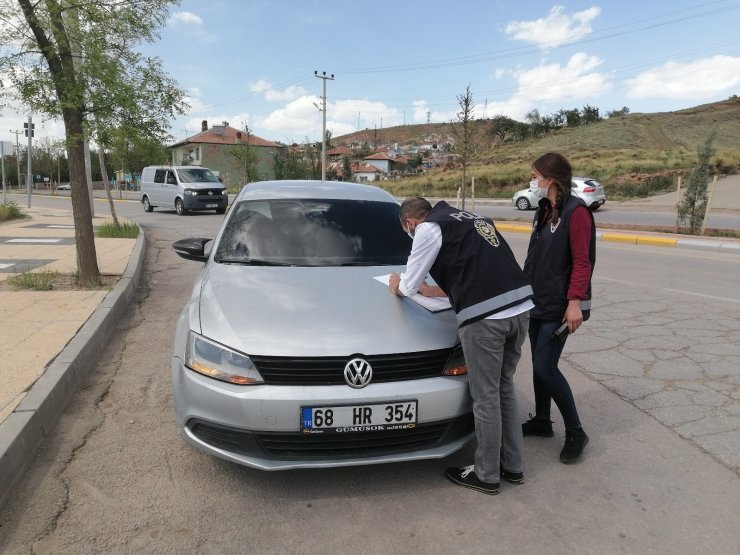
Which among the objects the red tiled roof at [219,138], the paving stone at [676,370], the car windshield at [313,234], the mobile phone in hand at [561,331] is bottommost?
the paving stone at [676,370]

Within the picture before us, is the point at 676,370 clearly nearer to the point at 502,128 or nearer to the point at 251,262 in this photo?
the point at 251,262

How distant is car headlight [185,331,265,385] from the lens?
2650mm

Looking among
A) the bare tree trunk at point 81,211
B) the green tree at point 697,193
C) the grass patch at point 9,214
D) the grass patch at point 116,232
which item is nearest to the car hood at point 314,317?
the bare tree trunk at point 81,211

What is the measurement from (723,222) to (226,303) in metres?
19.9

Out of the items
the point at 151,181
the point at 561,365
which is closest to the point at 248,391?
the point at 561,365

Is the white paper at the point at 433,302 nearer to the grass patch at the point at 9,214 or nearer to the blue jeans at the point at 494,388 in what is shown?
the blue jeans at the point at 494,388

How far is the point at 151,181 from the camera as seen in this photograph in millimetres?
24109

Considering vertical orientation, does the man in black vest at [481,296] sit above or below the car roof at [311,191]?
below

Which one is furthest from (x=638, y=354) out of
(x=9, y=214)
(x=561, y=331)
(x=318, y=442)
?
(x=9, y=214)

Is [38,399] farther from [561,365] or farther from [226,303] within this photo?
[561,365]

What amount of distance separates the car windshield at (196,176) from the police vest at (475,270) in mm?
21338

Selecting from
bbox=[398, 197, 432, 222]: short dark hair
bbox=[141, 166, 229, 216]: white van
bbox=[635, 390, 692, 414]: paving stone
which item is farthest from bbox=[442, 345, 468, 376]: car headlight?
bbox=[141, 166, 229, 216]: white van

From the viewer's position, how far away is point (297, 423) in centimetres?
257

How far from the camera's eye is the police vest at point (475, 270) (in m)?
2.69
